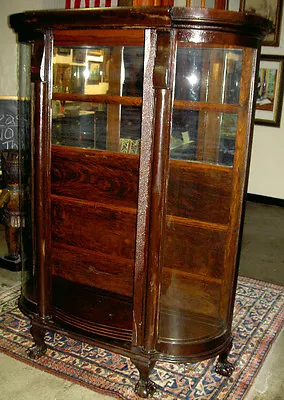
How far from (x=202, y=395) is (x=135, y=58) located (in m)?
1.69

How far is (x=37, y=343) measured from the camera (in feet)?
8.70

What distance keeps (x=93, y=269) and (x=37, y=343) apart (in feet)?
1.74

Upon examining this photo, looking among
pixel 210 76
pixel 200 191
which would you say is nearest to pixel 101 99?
pixel 210 76

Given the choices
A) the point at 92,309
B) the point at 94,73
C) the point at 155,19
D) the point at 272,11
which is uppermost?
the point at 272,11

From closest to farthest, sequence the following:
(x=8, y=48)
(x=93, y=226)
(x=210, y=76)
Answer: (x=210, y=76)
(x=93, y=226)
(x=8, y=48)

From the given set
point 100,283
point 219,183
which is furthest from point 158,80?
point 100,283

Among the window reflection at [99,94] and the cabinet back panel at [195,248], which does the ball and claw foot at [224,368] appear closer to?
the cabinet back panel at [195,248]

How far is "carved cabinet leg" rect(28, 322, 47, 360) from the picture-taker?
8.60 feet

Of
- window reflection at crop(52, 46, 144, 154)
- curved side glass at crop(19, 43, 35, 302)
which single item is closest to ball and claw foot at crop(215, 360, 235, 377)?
curved side glass at crop(19, 43, 35, 302)

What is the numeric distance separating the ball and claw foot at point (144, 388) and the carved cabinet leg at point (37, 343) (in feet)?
2.00

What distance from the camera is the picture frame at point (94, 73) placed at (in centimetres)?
240

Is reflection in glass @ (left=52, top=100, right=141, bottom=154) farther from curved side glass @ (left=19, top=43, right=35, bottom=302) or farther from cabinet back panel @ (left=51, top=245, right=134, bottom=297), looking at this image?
cabinet back panel @ (left=51, top=245, right=134, bottom=297)

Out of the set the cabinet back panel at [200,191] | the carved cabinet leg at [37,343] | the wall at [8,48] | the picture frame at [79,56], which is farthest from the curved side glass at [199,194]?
the wall at [8,48]

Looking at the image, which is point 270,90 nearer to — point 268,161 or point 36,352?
point 268,161
